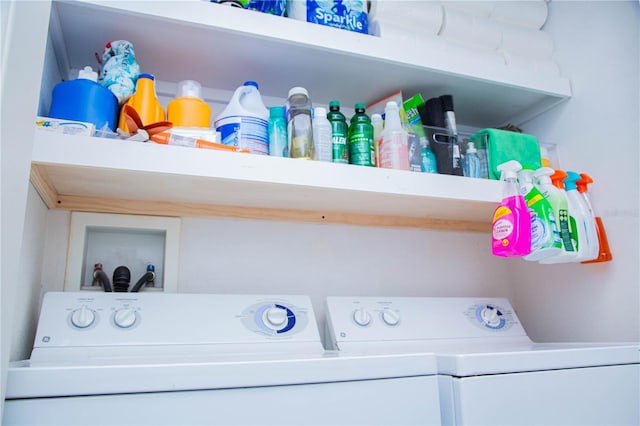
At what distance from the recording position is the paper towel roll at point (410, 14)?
4.70 ft

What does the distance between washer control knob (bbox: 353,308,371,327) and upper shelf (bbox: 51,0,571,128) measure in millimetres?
731

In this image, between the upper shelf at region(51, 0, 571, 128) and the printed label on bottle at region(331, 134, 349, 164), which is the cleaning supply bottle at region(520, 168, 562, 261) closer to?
the upper shelf at region(51, 0, 571, 128)

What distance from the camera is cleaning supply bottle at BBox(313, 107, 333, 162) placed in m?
1.26

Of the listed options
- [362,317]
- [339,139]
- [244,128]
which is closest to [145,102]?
[244,128]

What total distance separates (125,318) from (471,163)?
3.52 ft

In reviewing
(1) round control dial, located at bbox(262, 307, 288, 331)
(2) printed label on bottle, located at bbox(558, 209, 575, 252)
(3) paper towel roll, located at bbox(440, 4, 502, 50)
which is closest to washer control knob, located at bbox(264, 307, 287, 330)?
(1) round control dial, located at bbox(262, 307, 288, 331)

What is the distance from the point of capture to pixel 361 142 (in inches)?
51.8

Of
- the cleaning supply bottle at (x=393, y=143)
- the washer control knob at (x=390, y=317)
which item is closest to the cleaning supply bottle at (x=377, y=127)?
the cleaning supply bottle at (x=393, y=143)

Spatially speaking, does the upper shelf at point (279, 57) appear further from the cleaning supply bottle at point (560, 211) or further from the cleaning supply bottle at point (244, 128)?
the cleaning supply bottle at point (560, 211)

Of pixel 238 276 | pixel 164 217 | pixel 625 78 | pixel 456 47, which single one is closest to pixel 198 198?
pixel 164 217

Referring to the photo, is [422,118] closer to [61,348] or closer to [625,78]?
[625,78]

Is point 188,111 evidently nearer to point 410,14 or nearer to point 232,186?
point 232,186

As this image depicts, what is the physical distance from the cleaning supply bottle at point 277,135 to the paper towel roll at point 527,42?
839 millimetres

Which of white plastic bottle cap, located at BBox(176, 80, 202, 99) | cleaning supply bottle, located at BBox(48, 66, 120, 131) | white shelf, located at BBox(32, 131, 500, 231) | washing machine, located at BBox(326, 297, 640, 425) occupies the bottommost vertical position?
washing machine, located at BBox(326, 297, 640, 425)
